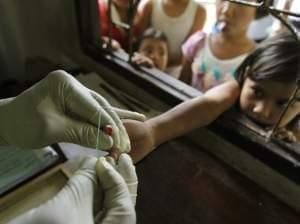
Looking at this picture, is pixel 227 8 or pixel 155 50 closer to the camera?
pixel 227 8

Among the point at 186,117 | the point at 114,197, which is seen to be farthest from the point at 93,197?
the point at 186,117

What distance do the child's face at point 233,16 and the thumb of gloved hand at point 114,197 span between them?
0.58 meters

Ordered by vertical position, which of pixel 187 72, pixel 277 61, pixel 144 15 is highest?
pixel 277 61

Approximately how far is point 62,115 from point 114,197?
14 centimetres

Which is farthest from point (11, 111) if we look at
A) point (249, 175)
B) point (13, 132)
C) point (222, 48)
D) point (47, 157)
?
point (222, 48)

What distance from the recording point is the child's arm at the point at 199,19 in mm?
1042

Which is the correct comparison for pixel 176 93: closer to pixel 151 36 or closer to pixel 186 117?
pixel 186 117

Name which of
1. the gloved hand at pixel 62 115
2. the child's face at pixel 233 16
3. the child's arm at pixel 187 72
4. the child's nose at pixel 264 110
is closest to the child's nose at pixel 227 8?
the child's face at pixel 233 16

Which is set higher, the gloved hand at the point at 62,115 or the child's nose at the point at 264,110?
the gloved hand at the point at 62,115

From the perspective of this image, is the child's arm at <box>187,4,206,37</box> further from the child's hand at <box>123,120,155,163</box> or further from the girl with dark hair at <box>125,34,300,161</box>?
the child's hand at <box>123,120,155,163</box>

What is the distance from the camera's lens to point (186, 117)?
1.99ft

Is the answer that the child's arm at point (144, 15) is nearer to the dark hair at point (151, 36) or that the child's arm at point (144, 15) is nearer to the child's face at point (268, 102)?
the dark hair at point (151, 36)

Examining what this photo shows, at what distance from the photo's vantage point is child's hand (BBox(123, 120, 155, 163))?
53 centimetres

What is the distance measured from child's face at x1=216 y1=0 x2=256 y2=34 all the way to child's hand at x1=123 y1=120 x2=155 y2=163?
41cm
